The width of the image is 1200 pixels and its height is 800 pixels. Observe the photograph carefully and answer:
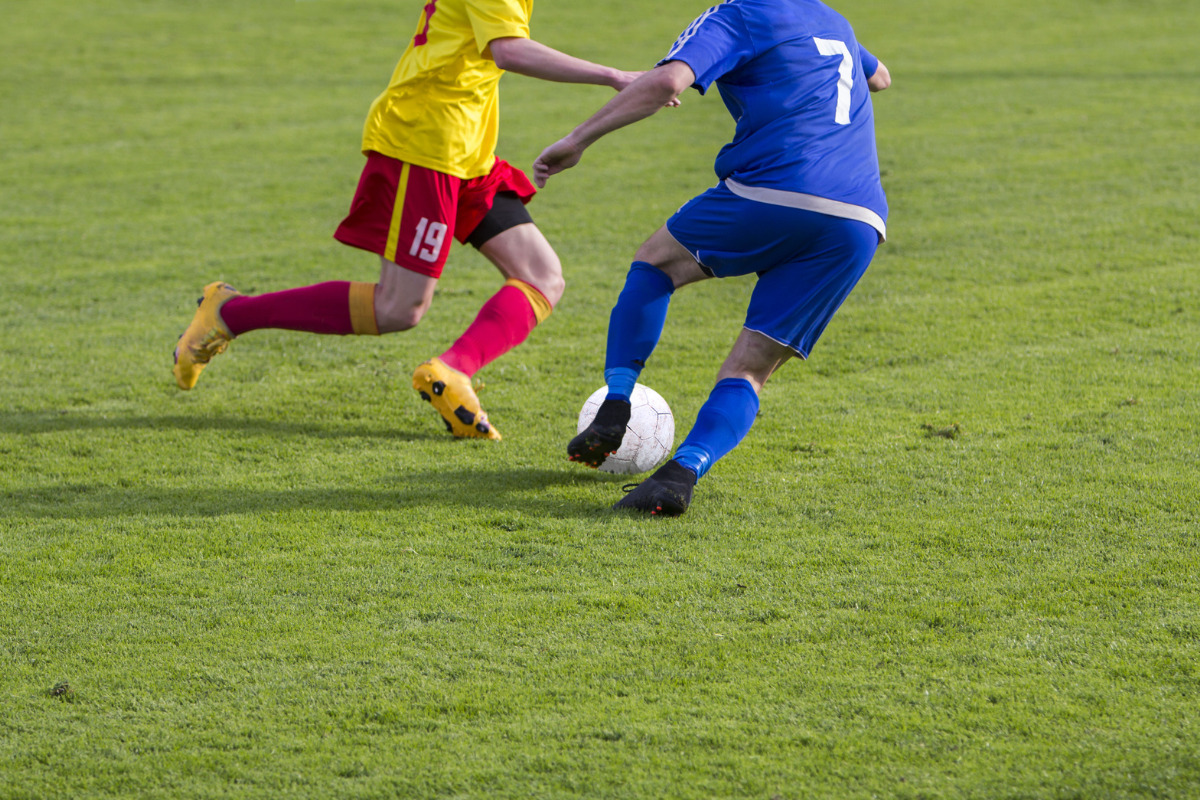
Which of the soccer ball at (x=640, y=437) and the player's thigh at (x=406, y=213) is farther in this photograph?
the player's thigh at (x=406, y=213)

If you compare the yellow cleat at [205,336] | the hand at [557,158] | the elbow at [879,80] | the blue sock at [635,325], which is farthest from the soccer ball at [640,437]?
the yellow cleat at [205,336]

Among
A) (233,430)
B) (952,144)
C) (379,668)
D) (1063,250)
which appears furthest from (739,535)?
(952,144)

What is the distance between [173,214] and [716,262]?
628cm

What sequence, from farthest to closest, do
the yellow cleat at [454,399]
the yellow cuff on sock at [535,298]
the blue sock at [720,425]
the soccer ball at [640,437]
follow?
Result: the yellow cuff on sock at [535,298]
the yellow cleat at [454,399]
the soccer ball at [640,437]
the blue sock at [720,425]

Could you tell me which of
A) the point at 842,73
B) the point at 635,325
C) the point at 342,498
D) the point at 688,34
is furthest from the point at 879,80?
the point at 342,498

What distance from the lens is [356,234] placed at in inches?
196

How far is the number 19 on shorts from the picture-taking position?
16.0 feet

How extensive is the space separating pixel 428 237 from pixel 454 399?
0.65m

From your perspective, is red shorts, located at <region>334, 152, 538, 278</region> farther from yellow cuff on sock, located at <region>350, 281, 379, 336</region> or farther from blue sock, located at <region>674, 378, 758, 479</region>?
blue sock, located at <region>674, 378, 758, 479</region>

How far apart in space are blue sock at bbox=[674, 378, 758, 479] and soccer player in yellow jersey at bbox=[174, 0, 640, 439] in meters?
1.09

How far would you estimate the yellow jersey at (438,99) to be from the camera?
482 cm

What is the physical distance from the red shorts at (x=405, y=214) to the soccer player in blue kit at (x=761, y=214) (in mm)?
1047

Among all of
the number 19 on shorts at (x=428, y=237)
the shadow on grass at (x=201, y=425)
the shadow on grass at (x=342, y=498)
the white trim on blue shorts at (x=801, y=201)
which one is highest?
the white trim on blue shorts at (x=801, y=201)

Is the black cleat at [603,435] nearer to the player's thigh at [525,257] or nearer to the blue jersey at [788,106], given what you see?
the blue jersey at [788,106]
